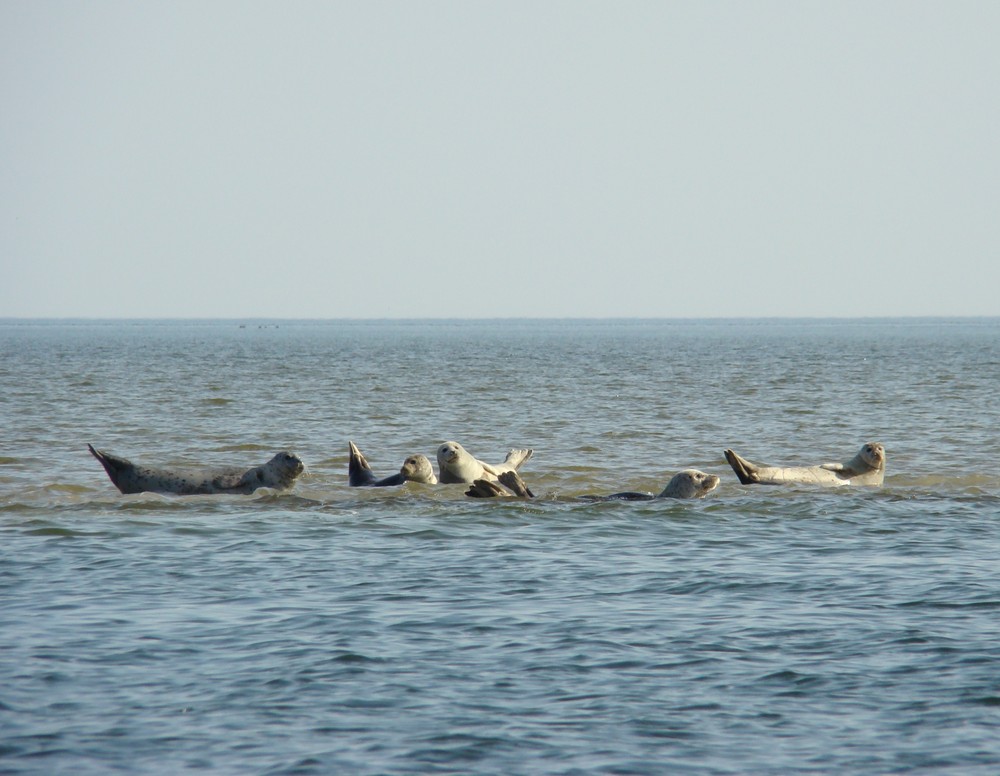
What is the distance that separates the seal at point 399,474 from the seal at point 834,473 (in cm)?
426

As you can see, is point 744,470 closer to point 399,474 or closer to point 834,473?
point 834,473

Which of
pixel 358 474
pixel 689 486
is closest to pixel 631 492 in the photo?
pixel 689 486

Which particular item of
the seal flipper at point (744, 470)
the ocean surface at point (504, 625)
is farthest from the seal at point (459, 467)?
the seal flipper at point (744, 470)

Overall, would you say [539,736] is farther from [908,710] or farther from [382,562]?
[382,562]

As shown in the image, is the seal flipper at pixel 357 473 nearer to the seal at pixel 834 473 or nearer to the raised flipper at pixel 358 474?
the raised flipper at pixel 358 474

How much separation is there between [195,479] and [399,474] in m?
2.83

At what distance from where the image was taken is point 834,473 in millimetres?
18922

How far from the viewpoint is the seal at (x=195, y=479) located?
691 inches

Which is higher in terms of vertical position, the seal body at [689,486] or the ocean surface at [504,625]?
the seal body at [689,486]

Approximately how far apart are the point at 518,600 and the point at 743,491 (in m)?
7.68

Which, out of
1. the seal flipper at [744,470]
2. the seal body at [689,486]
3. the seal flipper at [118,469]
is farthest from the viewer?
the seal flipper at [744,470]

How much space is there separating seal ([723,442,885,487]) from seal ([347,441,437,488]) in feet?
14.0

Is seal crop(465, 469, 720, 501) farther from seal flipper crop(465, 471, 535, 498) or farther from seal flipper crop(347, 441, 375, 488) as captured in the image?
seal flipper crop(347, 441, 375, 488)

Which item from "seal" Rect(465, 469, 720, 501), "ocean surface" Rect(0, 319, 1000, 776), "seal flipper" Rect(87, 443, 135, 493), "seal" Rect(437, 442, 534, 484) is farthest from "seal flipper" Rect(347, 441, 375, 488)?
"seal flipper" Rect(87, 443, 135, 493)
